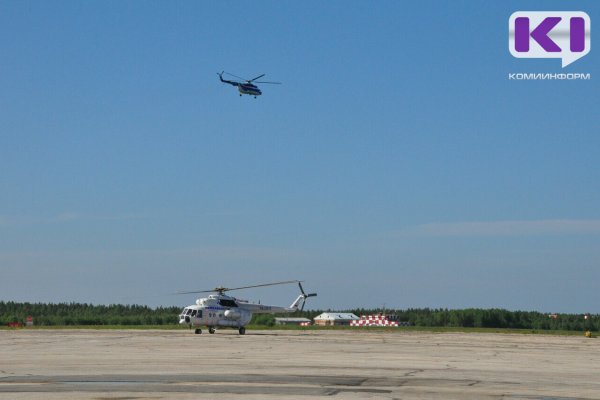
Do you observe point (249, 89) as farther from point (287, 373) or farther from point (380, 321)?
point (287, 373)

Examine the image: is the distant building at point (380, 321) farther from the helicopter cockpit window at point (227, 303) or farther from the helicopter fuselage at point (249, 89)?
the helicopter cockpit window at point (227, 303)

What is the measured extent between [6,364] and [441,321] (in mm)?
89187

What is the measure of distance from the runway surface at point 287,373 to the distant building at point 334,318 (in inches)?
4935

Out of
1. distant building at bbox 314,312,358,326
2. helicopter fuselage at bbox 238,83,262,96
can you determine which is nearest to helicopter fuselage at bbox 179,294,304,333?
helicopter fuselage at bbox 238,83,262,96

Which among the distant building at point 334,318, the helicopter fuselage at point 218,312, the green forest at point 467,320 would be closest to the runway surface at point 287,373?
the helicopter fuselage at point 218,312

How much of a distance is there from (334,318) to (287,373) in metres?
143

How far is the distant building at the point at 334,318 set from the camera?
170 metres

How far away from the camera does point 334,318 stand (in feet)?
560

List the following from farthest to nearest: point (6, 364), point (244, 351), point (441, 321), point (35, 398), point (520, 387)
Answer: point (441, 321)
point (244, 351)
point (6, 364)
point (520, 387)
point (35, 398)

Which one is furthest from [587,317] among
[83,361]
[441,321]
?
[83,361]

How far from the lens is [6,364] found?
32.5m

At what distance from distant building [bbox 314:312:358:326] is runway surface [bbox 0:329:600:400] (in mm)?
125350

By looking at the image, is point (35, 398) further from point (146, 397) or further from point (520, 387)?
point (520, 387)

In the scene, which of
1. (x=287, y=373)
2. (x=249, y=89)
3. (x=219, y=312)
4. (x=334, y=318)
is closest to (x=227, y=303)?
(x=219, y=312)
